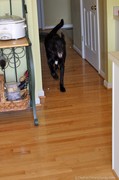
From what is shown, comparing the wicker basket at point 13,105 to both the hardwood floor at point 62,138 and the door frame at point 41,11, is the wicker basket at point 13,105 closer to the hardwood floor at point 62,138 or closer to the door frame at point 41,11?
the hardwood floor at point 62,138

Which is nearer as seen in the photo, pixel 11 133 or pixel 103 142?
pixel 103 142

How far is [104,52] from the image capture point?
4289 mm

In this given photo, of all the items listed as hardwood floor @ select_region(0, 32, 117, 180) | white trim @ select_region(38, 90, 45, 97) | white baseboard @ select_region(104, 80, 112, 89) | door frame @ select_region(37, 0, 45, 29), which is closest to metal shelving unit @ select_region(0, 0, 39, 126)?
hardwood floor @ select_region(0, 32, 117, 180)

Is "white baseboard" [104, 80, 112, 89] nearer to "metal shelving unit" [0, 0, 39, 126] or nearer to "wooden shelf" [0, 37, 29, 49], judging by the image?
"metal shelving unit" [0, 0, 39, 126]

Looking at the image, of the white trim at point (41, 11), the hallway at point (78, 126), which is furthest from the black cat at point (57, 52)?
the white trim at point (41, 11)

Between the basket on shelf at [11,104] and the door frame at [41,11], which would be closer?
the basket on shelf at [11,104]

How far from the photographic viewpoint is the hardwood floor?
8.36ft

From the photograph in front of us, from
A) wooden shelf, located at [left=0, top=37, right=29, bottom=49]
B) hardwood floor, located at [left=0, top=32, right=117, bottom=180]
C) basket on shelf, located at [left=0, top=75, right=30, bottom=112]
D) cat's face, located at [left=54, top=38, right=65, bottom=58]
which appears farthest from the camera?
cat's face, located at [left=54, top=38, right=65, bottom=58]

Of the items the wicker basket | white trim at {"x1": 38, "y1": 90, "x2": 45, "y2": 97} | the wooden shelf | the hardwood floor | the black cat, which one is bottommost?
the hardwood floor

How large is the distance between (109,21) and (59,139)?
1595mm

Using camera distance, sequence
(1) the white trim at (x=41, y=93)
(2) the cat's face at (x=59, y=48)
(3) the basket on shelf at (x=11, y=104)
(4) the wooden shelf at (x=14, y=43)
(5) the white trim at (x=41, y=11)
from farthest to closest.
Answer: (5) the white trim at (x=41, y=11) < (2) the cat's face at (x=59, y=48) < (1) the white trim at (x=41, y=93) < (3) the basket on shelf at (x=11, y=104) < (4) the wooden shelf at (x=14, y=43)

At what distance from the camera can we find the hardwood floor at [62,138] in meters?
2.55

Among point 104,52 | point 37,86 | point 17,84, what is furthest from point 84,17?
point 17,84

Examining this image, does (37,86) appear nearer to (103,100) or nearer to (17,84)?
(17,84)
